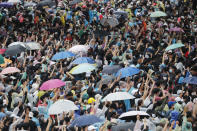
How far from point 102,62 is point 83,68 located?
1.92m

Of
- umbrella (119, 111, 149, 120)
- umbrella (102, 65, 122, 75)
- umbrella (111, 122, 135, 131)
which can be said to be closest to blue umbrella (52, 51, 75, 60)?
umbrella (102, 65, 122, 75)

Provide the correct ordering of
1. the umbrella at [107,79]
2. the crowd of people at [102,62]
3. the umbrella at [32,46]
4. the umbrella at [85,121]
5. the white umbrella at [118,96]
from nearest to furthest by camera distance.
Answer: the umbrella at [85,121]
the crowd of people at [102,62]
the white umbrella at [118,96]
the umbrella at [107,79]
the umbrella at [32,46]

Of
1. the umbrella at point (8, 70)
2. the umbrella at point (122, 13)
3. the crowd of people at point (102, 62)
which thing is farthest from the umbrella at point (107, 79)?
the umbrella at point (122, 13)

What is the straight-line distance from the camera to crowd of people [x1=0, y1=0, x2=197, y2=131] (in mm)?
9312

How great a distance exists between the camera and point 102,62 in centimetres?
1479

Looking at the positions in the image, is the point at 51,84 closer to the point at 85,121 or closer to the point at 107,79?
the point at 107,79

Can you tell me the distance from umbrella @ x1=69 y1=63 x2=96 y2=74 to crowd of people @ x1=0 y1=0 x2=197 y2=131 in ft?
0.77

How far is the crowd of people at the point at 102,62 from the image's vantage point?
9.31m

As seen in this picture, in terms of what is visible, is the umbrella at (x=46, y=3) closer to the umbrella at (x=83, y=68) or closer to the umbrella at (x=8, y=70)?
the umbrella at (x=8, y=70)

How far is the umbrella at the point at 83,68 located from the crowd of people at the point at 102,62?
0.77 feet

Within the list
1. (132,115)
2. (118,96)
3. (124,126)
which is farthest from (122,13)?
(124,126)

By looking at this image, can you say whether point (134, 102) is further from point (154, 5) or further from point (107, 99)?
point (154, 5)

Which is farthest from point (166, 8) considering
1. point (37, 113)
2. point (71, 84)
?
point (37, 113)

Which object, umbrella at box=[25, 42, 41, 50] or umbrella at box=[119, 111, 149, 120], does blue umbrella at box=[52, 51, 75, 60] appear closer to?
umbrella at box=[25, 42, 41, 50]
